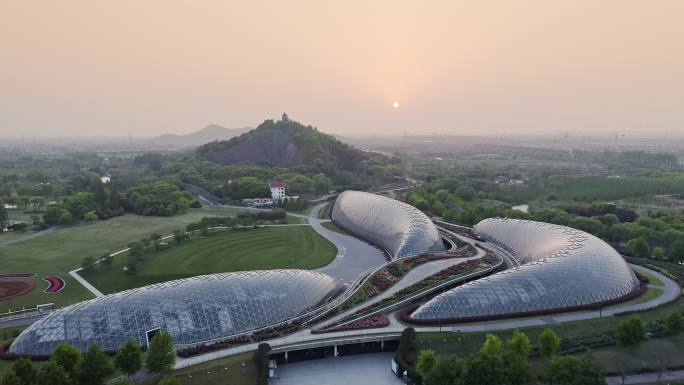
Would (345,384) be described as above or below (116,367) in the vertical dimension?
below

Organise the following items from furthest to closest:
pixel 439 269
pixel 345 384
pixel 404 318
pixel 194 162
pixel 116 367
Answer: pixel 194 162 → pixel 439 269 → pixel 404 318 → pixel 345 384 → pixel 116 367

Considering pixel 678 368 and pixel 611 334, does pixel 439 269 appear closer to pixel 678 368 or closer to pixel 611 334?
pixel 611 334

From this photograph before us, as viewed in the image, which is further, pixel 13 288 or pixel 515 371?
pixel 13 288

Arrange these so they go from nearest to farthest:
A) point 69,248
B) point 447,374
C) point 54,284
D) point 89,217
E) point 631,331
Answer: point 447,374 < point 631,331 < point 54,284 < point 69,248 < point 89,217

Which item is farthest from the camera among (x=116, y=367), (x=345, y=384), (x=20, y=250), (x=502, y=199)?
(x=502, y=199)

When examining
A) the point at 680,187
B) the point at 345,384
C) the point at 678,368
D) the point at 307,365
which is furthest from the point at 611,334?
the point at 680,187

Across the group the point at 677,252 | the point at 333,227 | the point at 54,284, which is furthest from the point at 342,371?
the point at 677,252

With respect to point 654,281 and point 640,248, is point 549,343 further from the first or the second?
point 640,248

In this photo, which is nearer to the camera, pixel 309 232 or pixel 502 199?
pixel 309 232
